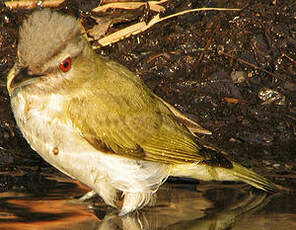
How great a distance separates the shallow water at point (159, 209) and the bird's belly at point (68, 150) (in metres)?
0.37

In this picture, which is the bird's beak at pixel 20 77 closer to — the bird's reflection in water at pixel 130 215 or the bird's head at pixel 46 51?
the bird's head at pixel 46 51

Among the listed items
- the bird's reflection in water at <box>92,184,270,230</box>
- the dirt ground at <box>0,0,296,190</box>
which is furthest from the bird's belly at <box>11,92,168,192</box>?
the dirt ground at <box>0,0,296,190</box>

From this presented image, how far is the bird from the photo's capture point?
23.4ft

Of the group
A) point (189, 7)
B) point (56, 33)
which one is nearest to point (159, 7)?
point (189, 7)

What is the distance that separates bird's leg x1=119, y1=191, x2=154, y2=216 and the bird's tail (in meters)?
0.38

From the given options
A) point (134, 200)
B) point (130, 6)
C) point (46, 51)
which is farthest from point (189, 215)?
point (130, 6)

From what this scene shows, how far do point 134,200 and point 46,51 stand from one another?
1.67 meters

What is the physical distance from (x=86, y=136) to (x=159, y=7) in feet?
10.9

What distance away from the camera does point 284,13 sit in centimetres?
1002

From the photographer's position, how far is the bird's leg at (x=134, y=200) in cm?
767

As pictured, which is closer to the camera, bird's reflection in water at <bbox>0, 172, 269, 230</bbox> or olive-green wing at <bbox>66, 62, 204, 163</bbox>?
bird's reflection in water at <bbox>0, 172, 269, 230</bbox>

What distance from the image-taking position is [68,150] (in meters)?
7.22

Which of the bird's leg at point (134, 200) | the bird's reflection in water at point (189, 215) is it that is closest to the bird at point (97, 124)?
the bird's leg at point (134, 200)

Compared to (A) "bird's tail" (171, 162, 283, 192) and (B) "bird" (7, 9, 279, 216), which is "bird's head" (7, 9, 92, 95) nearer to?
(B) "bird" (7, 9, 279, 216)
